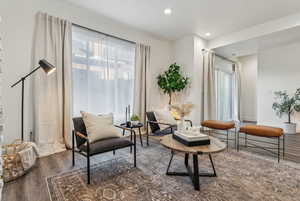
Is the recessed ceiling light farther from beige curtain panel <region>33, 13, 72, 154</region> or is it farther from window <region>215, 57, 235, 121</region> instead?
window <region>215, 57, 235, 121</region>

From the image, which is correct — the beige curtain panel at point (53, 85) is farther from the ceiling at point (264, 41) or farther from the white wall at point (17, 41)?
the ceiling at point (264, 41)

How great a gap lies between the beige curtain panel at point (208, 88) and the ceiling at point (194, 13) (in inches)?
35.4

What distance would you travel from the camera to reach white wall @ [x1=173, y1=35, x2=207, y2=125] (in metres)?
4.51

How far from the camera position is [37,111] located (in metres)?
2.65

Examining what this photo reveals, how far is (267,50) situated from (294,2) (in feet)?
9.21

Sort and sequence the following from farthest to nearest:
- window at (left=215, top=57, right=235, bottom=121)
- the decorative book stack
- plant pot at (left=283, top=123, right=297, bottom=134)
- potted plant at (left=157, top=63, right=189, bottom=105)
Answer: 1. window at (left=215, top=57, right=235, bottom=121)
2. plant pot at (left=283, top=123, right=297, bottom=134)
3. potted plant at (left=157, top=63, right=189, bottom=105)
4. the decorative book stack

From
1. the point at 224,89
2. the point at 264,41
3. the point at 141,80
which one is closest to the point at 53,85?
the point at 141,80

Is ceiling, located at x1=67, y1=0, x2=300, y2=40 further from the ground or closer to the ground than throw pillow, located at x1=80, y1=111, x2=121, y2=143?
further from the ground

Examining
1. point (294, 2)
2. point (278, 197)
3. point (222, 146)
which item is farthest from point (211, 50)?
point (278, 197)

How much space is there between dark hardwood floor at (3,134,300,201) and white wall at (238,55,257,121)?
4.31m

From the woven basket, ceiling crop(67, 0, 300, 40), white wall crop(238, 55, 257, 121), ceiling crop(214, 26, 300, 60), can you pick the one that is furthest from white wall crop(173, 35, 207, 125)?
the woven basket

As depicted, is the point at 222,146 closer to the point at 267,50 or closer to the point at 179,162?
the point at 179,162

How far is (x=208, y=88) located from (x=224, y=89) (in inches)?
79.2

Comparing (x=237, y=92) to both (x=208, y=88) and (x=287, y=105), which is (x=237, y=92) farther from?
(x=208, y=88)
